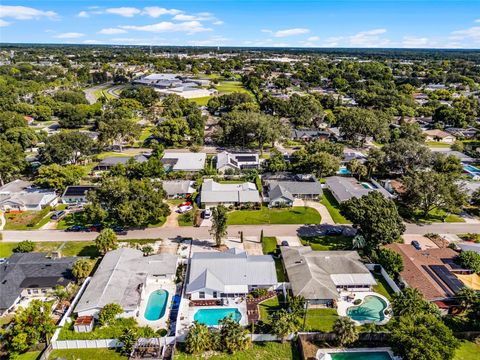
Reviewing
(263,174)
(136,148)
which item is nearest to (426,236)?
(263,174)

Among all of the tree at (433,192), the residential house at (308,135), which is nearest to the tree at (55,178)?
the tree at (433,192)

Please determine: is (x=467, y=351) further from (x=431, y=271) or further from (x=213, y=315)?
(x=213, y=315)

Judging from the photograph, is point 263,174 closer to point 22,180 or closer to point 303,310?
point 303,310

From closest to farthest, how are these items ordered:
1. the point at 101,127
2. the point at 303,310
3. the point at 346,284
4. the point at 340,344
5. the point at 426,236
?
the point at 340,344 → the point at 303,310 → the point at 346,284 → the point at 426,236 → the point at 101,127

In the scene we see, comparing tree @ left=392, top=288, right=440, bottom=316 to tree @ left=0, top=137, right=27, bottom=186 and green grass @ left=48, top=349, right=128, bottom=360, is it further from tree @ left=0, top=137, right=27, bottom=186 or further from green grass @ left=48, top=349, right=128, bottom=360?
tree @ left=0, top=137, right=27, bottom=186

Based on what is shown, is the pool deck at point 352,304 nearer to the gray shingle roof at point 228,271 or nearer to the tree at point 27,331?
the gray shingle roof at point 228,271

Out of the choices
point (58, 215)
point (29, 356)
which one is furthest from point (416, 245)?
point (58, 215)
